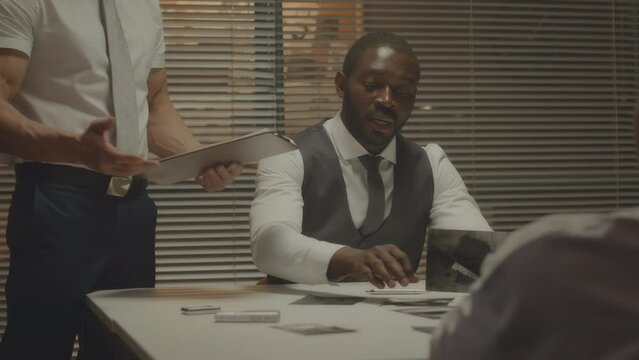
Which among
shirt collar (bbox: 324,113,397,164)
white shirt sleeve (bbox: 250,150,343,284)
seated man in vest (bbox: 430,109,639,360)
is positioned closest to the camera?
seated man in vest (bbox: 430,109,639,360)

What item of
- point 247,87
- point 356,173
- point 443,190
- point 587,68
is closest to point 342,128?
point 356,173

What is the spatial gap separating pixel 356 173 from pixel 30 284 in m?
1.06

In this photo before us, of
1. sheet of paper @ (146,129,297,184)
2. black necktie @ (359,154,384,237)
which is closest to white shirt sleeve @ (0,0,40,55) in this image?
sheet of paper @ (146,129,297,184)

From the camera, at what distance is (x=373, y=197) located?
2527mm

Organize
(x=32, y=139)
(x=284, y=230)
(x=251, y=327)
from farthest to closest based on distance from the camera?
1. (x=284, y=230)
2. (x=32, y=139)
3. (x=251, y=327)

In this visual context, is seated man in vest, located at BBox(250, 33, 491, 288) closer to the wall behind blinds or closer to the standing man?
the standing man

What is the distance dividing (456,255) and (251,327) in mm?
627

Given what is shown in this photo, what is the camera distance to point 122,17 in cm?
212

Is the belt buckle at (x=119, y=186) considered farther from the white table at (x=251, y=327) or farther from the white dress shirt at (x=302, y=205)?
the white dress shirt at (x=302, y=205)

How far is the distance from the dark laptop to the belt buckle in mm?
719

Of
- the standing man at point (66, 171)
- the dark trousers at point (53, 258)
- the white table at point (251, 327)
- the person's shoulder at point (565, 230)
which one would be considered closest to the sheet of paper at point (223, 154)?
the standing man at point (66, 171)

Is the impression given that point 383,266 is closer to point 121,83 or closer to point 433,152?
point 121,83

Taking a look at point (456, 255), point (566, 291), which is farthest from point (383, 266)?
point (566, 291)

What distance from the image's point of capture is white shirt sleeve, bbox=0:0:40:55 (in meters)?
1.84
